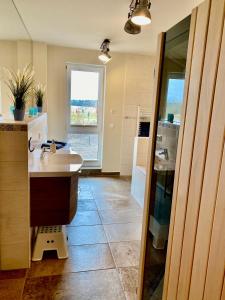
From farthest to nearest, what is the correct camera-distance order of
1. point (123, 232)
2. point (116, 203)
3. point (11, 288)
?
point (116, 203) → point (123, 232) → point (11, 288)

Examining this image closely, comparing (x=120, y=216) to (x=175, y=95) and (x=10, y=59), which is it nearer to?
(x=175, y=95)

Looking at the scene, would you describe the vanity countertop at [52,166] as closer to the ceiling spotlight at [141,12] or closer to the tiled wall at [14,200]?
the tiled wall at [14,200]

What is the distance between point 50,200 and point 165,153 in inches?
48.2

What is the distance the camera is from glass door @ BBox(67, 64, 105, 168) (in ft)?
14.2

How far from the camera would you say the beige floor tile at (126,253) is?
211cm

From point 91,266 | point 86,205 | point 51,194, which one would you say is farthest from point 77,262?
point 86,205

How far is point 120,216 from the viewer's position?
303 centimetres

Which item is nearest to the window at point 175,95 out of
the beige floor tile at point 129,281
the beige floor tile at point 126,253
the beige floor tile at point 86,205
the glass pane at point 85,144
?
the beige floor tile at point 129,281

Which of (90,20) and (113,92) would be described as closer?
(90,20)

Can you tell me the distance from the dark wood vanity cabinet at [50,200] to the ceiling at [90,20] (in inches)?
72.4

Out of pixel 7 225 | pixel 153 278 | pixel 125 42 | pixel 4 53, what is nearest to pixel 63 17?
pixel 4 53

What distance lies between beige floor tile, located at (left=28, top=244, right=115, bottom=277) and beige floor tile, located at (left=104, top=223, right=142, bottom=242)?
0.76 ft

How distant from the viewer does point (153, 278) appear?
52.0 inches

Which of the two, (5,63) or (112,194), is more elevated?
(5,63)
